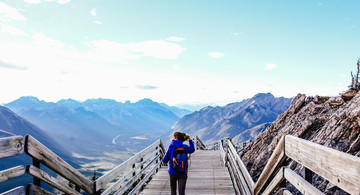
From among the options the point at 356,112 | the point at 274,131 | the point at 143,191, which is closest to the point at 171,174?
the point at 143,191

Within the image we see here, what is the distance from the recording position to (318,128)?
41.9 ft

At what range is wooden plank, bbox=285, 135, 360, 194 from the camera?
5.52 feet

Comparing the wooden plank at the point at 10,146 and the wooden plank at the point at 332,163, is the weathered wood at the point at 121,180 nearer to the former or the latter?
the wooden plank at the point at 10,146

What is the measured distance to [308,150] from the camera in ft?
7.72

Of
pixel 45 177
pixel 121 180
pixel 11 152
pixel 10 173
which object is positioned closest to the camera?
pixel 10 173

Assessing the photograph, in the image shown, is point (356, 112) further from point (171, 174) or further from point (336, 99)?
point (171, 174)

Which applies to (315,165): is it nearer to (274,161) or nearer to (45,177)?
(274,161)

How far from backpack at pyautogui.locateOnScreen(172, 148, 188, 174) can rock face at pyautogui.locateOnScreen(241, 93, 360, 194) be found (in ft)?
16.4

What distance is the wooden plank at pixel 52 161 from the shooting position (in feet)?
10.2

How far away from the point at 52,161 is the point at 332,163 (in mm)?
3367

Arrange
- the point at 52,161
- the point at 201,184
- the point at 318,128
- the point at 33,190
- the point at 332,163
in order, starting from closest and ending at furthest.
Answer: the point at 332,163 → the point at 33,190 → the point at 52,161 → the point at 201,184 → the point at 318,128

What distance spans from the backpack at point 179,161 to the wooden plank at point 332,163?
3.73 metres

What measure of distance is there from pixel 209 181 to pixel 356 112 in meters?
6.83

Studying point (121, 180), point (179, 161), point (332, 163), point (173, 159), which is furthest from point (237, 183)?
point (332, 163)
